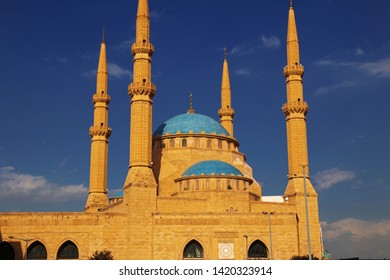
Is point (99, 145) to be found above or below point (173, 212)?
above

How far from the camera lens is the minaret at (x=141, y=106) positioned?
4481 centimetres

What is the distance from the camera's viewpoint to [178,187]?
49.7 meters

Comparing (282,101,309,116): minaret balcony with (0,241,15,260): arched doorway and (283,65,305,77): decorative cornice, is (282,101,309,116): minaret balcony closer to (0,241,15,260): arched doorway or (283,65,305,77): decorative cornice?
(283,65,305,77): decorative cornice

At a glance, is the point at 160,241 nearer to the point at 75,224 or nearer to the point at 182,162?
the point at 75,224

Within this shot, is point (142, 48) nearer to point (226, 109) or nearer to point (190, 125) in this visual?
point (190, 125)

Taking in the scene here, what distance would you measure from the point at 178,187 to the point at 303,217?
1163 centimetres

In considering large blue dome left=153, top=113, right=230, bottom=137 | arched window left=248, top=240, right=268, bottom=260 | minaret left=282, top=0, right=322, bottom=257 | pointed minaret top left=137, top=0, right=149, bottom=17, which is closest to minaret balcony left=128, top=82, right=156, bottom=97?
pointed minaret top left=137, top=0, right=149, bottom=17

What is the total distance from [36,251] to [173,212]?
37.3ft

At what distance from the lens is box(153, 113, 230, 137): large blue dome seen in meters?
56.2

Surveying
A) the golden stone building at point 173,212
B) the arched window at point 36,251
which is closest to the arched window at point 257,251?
the golden stone building at point 173,212

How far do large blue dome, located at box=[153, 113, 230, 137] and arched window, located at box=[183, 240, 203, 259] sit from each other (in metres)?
14.9

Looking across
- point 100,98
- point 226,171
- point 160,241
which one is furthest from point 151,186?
point 100,98

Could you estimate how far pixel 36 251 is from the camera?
42.8m

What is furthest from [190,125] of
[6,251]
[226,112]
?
[6,251]
